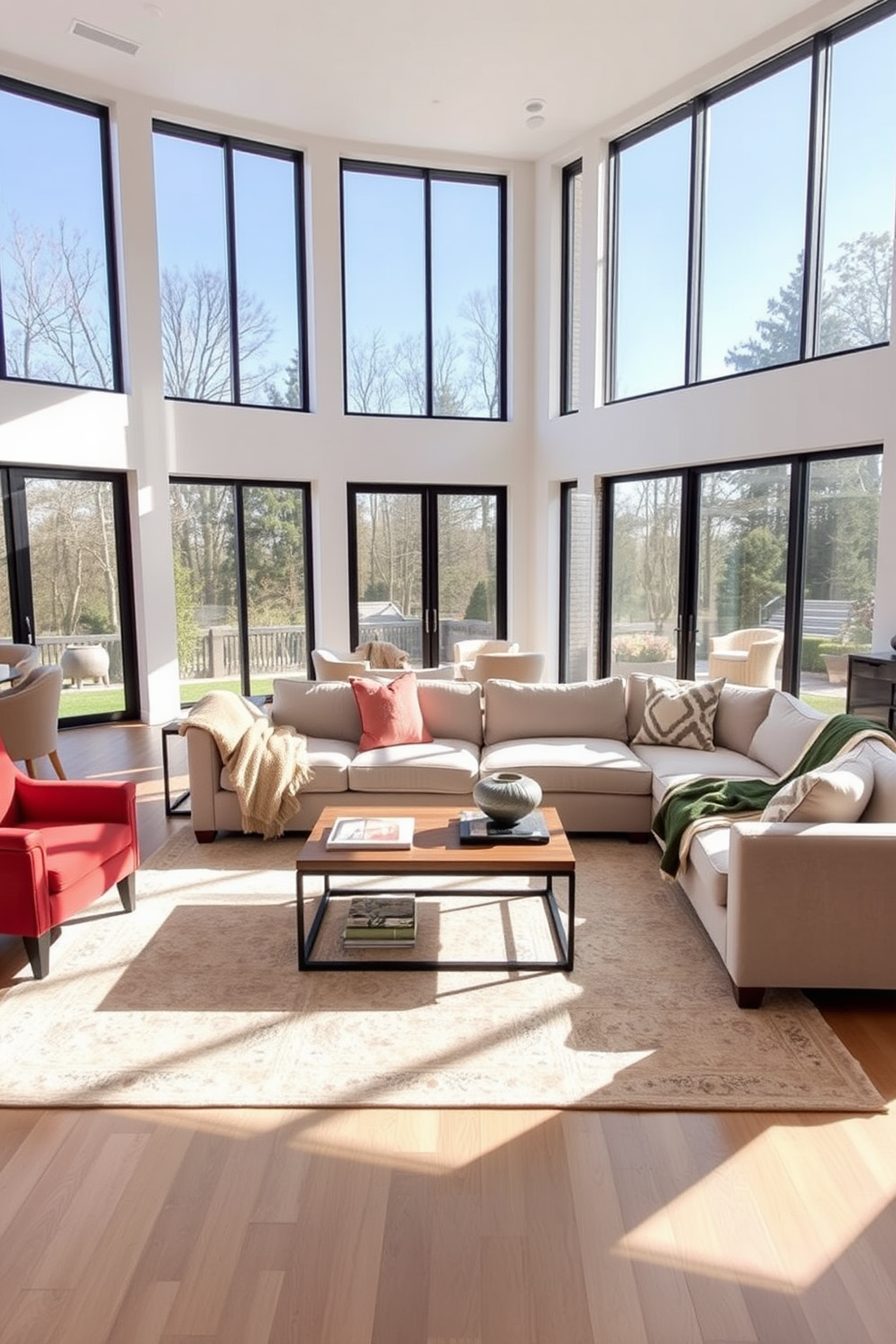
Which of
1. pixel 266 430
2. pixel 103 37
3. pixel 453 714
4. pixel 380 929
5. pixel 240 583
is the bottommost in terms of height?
pixel 380 929

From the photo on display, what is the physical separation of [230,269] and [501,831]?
22.8ft

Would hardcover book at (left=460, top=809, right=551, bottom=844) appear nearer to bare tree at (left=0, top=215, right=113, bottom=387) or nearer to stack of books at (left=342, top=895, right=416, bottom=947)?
stack of books at (left=342, top=895, right=416, bottom=947)

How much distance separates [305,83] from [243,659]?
16.7 feet

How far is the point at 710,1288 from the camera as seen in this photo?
1.85 meters

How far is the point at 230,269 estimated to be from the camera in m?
8.27

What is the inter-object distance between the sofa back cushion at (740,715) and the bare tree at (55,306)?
238 inches

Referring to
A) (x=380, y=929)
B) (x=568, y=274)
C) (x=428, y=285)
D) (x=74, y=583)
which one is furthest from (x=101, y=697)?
(x=568, y=274)

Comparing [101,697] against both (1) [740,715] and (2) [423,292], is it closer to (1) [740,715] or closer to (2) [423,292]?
(2) [423,292]

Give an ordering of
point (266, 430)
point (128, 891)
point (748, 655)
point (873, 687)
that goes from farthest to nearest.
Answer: point (266, 430) → point (748, 655) → point (873, 687) → point (128, 891)

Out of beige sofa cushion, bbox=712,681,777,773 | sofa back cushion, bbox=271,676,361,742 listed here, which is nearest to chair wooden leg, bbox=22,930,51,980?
sofa back cushion, bbox=271,676,361,742

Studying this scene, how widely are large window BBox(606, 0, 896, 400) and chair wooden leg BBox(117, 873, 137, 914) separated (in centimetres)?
581

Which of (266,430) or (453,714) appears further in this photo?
(266,430)

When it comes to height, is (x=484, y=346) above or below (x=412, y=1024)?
above

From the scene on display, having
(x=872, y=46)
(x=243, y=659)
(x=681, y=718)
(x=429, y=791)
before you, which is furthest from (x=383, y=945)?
(x=872, y=46)
